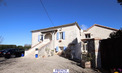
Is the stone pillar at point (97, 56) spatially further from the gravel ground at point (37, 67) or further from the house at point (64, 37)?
the house at point (64, 37)

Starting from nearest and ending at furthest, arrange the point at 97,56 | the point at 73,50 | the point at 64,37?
1. the point at 97,56
2. the point at 73,50
3. the point at 64,37

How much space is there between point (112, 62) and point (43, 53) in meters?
9.13

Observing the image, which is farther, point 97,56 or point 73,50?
point 73,50

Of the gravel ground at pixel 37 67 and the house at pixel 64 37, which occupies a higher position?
the house at pixel 64 37

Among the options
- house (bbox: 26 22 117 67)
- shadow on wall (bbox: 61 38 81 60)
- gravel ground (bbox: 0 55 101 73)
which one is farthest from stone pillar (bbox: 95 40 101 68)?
shadow on wall (bbox: 61 38 81 60)

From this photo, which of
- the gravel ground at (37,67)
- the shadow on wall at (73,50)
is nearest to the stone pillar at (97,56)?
the gravel ground at (37,67)

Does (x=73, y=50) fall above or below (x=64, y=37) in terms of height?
below

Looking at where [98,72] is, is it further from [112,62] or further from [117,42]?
[117,42]

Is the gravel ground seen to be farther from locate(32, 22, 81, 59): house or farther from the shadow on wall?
locate(32, 22, 81, 59): house

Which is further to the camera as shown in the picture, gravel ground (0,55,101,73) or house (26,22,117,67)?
house (26,22,117,67)

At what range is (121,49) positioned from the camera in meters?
4.75

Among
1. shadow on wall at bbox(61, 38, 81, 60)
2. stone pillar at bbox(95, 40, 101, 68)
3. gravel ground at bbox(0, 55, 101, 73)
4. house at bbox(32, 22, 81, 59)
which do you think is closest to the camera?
gravel ground at bbox(0, 55, 101, 73)

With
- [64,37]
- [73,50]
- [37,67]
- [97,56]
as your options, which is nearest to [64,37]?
[64,37]

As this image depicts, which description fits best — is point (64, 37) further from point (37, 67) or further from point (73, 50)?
point (37, 67)
